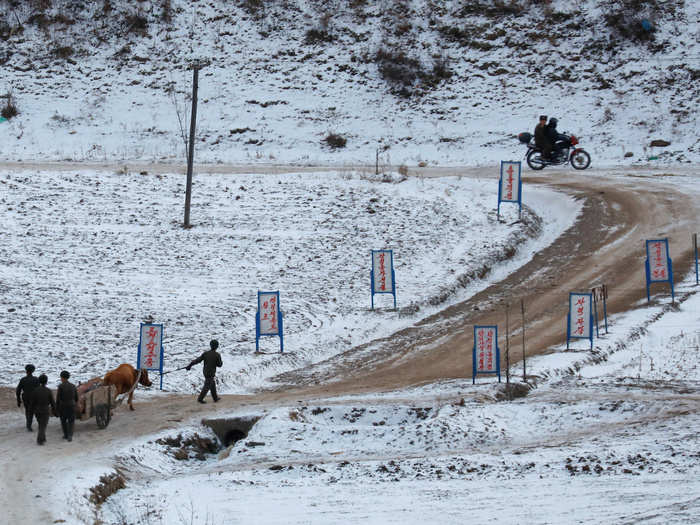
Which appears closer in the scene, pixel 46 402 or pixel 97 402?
pixel 46 402

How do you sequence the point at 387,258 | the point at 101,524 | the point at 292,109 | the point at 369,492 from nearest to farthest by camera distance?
the point at 101,524, the point at 369,492, the point at 387,258, the point at 292,109

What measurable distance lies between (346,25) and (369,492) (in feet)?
140

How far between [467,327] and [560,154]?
14080 mm

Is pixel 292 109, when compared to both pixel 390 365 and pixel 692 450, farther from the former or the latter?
pixel 692 450

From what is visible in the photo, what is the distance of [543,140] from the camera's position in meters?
34.2

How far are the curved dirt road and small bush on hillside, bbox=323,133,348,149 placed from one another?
623 cm

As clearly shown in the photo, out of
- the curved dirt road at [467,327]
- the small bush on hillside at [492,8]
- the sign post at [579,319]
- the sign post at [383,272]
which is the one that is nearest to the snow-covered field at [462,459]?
the sign post at [579,319]

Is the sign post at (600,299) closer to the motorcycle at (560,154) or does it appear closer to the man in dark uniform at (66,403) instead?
the man in dark uniform at (66,403)

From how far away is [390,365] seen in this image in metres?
20.3

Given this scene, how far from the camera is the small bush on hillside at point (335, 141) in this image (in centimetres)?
4181

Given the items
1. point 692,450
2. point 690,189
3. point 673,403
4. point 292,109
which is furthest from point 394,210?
point 692,450

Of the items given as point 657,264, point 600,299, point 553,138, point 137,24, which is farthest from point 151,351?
point 137,24

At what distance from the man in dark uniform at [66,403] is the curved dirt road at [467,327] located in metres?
0.29

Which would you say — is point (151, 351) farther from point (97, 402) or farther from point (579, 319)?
point (579, 319)
